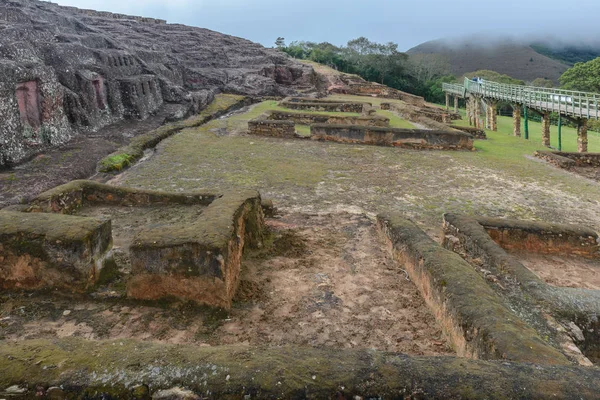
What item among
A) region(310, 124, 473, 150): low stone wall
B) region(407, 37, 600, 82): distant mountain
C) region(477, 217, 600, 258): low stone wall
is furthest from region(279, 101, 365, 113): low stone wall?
region(407, 37, 600, 82): distant mountain

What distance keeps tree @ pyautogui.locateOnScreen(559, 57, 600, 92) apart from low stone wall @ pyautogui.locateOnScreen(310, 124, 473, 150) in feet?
119

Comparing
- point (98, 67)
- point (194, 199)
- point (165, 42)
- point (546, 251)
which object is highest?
point (165, 42)

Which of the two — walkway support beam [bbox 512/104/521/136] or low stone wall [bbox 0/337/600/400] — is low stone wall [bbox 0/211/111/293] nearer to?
low stone wall [bbox 0/337/600/400]

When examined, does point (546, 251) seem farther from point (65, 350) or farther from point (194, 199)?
point (65, 350)

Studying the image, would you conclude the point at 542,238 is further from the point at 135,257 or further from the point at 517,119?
the point at 517,119

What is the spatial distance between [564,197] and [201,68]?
2920 cm

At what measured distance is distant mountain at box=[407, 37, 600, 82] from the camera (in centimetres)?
9956

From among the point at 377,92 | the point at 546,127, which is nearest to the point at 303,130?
the point at 546,127

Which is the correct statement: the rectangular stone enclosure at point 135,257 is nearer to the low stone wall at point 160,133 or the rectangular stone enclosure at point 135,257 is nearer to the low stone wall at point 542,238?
the low stone wall at point 542,238

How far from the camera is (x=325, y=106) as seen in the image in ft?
76.3

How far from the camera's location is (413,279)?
4875mm

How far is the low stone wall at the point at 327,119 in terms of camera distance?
17.4m

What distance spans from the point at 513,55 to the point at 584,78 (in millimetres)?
80594

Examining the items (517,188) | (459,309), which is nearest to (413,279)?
(459,309)
